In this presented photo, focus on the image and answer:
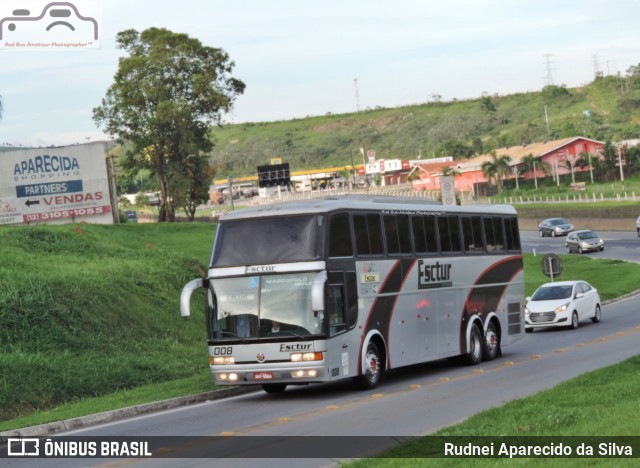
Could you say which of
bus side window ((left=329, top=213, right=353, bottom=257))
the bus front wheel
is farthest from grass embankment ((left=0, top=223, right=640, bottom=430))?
the bus front wheel

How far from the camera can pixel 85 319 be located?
94.9 feet

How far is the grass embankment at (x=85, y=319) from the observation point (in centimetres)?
2344

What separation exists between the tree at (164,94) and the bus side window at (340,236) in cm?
5184

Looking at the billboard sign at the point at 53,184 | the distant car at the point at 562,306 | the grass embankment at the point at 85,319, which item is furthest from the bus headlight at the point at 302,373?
the billboard sign at the point at 53,184

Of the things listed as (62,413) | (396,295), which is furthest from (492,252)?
(62,413)

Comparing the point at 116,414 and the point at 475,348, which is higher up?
the point at 116,414

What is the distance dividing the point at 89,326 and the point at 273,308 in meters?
9.65

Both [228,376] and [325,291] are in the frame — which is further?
[228,376]

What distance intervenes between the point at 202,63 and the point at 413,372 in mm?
50840

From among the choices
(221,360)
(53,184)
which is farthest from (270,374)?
(53,184)

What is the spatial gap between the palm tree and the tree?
6208 cm

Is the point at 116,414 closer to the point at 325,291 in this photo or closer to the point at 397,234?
the point at 325,291

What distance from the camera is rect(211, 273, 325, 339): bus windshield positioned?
807 inches

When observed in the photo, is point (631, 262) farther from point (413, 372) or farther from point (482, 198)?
point (482, 198)
